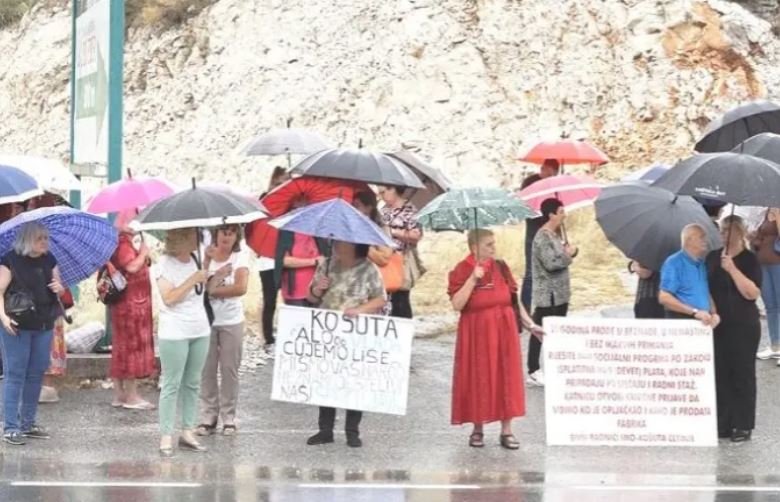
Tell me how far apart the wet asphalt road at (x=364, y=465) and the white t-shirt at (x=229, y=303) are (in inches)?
36.6

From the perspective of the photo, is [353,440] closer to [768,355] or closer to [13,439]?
[13,439]

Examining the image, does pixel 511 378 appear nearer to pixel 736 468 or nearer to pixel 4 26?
pixel 736 468

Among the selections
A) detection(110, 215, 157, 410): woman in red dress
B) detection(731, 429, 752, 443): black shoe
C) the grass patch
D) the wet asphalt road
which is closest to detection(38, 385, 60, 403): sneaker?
the wet asphalt road

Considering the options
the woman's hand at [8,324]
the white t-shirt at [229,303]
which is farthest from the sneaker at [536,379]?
the woman's hand at [8,324]

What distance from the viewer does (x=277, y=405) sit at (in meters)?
11.8

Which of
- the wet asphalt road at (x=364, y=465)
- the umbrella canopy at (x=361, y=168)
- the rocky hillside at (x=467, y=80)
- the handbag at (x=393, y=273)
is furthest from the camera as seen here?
the rocky hillside at (x=467, y=80)

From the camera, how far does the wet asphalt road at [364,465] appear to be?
8781 mm

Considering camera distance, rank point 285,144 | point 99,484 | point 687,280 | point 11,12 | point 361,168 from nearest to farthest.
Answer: point 99,484
point 687,280
point 361,168
point 285,144
point 11,12

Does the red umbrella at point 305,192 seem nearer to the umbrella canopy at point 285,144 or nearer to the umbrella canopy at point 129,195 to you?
the umbrella canopy at point 129,195

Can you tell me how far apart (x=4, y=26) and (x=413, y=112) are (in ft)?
37.5

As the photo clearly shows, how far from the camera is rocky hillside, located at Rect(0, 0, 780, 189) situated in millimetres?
20969

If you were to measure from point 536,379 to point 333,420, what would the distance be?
269cm

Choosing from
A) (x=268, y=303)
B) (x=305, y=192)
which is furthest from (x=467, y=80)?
(x=305, y=192)

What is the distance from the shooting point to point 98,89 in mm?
13000
